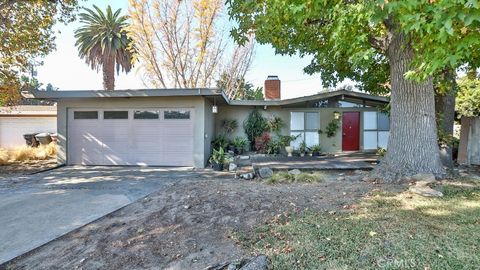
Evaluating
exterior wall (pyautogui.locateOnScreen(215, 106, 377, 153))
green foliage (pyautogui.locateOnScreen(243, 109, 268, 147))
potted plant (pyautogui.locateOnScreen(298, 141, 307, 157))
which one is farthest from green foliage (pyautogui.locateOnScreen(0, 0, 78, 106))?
potted plant (pyautogui.locateOnScreen(298, 141, 307, 157))

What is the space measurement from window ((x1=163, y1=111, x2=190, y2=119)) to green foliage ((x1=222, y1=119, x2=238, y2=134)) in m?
2.88

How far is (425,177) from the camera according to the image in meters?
5.58

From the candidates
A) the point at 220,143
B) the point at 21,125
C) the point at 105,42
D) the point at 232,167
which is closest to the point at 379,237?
the point at 232,167

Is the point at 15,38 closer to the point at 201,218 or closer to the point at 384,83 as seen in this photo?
the point at 201,218

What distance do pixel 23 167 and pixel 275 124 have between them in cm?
937

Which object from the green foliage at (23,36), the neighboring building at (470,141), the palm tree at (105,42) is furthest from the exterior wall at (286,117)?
the palm tree at (105,42)

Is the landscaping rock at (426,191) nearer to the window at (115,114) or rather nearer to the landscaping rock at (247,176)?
the landscaping rock at (247,176)

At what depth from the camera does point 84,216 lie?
4.66 meters

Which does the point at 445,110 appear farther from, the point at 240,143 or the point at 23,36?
the point at 23,36

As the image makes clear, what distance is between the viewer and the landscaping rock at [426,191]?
4.78 meters

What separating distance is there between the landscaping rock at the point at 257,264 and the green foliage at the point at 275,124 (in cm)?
→ 939

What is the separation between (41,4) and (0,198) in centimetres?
712

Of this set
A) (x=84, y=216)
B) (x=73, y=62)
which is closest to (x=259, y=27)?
(x=84, y=216)

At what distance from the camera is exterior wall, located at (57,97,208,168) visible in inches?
380
